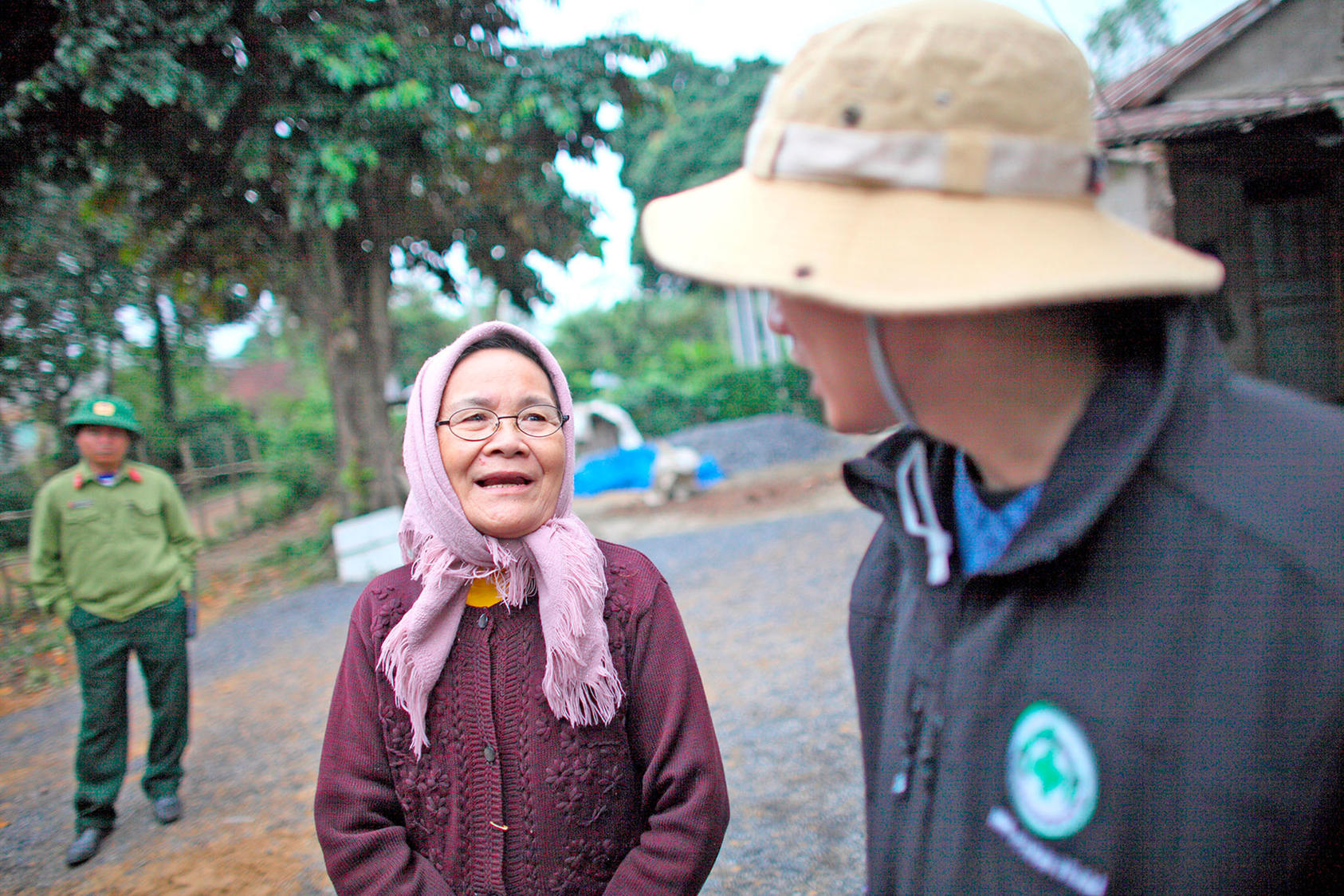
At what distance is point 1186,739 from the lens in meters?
0.78

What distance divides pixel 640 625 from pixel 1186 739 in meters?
1.19

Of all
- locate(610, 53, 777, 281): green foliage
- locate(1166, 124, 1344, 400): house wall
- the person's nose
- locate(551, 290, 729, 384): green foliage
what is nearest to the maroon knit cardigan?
the person's nose

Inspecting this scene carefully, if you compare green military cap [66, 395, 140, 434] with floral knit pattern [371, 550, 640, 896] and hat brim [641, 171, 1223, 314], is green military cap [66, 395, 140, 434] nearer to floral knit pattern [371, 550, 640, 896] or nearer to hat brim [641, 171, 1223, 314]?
floral knit pattern [371, 550, 640, 896]

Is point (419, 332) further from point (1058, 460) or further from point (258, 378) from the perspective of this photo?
point (1058, 460)

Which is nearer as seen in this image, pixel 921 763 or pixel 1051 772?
pixel 1051 772

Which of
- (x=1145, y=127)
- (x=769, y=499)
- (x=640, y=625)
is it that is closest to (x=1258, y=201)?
(x=1145, y=127)

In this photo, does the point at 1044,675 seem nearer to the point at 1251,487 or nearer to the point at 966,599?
the point at 966,599

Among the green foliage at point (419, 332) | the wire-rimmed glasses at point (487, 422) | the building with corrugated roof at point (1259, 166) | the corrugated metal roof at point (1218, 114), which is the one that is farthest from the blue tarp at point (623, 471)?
the green foliage at point (419, 332)

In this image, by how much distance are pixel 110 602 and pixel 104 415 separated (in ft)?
3.11

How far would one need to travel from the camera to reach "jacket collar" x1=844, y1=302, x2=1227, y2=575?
0.82m

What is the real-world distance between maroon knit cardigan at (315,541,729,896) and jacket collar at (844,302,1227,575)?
1030 mm

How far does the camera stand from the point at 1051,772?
86cm

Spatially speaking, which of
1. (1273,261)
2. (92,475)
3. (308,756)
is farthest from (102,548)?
(1273,261)

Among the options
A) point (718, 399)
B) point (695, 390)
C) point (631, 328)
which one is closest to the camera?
point (718, 399)
